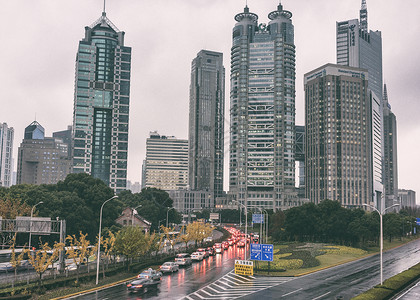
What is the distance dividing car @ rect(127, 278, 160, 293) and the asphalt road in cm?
1194

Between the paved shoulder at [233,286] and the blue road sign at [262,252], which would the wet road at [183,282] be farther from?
the blue road sign at [262,252]

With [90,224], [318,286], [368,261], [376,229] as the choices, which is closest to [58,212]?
[90,224]

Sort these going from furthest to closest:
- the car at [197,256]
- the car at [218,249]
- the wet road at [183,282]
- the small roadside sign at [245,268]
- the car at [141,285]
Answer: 1. the car at [218,249]
2. the car at [197,256]
3. the small roadside sign at [245,268]
4. the car at [141,285]
5. the wet road at [183,282]

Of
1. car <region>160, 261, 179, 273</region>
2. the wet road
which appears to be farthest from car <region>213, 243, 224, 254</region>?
car <region>160, 261, 179, 273</region>

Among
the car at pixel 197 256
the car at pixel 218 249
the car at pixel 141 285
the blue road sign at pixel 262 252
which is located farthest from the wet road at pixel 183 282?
the car at pixel 218 249

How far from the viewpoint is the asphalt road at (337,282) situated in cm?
4447

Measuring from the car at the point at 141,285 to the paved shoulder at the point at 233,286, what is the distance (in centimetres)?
604

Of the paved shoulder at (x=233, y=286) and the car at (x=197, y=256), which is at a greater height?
the paved shoulder at (x=233, y=286)

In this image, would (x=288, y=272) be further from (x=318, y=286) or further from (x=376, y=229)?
(x=376, y=229)

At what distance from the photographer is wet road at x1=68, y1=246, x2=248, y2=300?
43.3 metres

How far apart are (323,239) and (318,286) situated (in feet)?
199

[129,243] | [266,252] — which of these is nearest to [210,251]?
[129,243]

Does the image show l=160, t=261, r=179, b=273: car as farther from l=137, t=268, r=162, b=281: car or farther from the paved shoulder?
Answer: the paved shoulder

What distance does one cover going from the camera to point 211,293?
4525 cm
